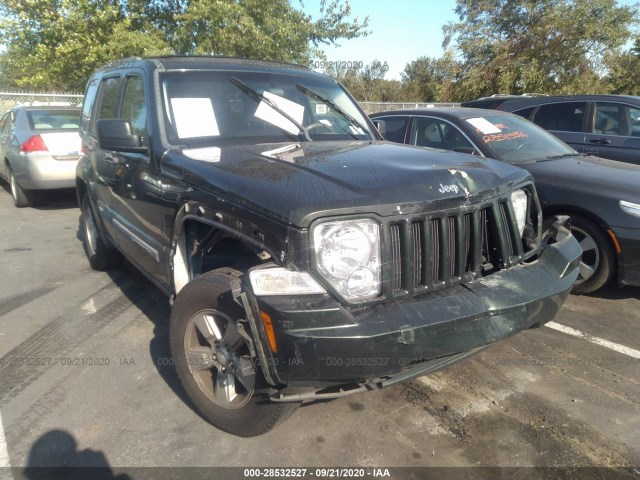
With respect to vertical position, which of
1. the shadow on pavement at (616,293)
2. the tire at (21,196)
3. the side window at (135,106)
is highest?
the side window at (135,106)

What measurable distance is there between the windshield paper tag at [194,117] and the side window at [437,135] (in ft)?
9.61

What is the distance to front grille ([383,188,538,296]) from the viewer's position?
2.31 m

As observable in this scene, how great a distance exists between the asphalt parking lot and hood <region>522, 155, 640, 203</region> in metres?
1.03

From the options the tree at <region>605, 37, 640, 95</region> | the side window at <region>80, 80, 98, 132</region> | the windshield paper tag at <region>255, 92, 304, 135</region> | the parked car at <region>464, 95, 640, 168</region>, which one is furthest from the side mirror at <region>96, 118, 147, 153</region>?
the tree at <region>605, 37, 640, 95</region>

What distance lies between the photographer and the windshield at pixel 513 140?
5.18 metres

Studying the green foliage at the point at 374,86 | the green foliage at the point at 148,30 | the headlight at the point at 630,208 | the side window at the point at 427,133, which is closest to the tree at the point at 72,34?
the green foliage at the point at 148,30

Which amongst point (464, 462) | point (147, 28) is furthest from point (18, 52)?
point (464, 462)

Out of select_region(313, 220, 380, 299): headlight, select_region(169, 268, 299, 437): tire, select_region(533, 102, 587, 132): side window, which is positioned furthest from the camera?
select_region(533, 102, 587, 132): side window

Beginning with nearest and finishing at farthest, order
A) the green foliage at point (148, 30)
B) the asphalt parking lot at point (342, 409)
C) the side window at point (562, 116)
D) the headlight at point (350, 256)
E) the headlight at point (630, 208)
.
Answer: the headlight at point (350, 256) < the asphalt parking lot at point (342, 409) < the headlight at point (630, 208) < the side window at point (562, 116) < the green foliage at point (148, 30)

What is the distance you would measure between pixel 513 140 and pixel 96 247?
181 inches

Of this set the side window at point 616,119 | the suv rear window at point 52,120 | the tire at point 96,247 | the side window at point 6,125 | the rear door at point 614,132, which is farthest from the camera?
the side window at point 6,125

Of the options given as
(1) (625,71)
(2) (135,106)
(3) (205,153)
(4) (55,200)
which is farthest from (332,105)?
(1) (625,71)

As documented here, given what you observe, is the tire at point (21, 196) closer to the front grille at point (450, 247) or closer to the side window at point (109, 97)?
the side window at point (109, 97)

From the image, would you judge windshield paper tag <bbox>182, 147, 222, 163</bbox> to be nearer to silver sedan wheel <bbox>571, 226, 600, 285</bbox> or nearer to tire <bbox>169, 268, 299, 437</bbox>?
tire <bbox>169, 268, 299, 437</bbox>
